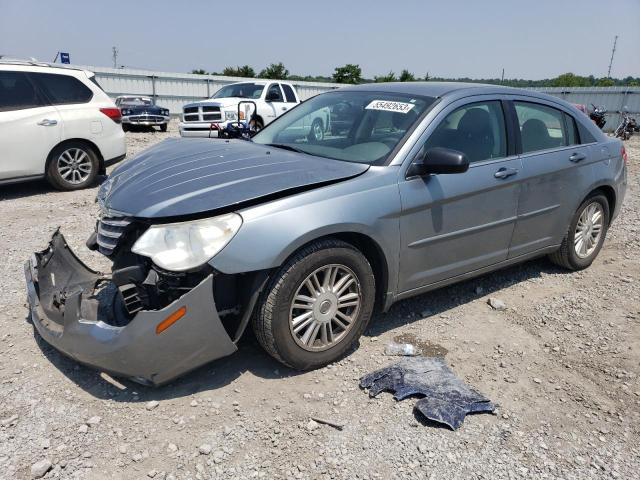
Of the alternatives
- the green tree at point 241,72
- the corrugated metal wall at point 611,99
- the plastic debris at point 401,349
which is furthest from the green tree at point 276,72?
the plastic debris at point 401,349

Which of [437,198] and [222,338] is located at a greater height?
[437,198]

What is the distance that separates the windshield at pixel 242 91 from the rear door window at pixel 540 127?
10.9 m

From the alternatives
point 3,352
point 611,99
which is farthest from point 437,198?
point 611,99

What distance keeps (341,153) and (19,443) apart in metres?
2.52

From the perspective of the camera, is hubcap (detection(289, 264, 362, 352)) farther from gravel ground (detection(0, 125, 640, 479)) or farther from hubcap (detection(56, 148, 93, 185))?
hubcap (detection(56, 148, 93, 185))

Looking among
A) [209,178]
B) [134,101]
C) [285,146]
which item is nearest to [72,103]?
[285,146]

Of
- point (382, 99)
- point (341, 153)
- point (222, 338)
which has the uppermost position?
point (382, 99)

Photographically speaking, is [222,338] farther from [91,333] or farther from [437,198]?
[437,198]

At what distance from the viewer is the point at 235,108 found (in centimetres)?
1380

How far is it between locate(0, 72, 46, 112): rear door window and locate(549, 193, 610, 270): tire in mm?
6970

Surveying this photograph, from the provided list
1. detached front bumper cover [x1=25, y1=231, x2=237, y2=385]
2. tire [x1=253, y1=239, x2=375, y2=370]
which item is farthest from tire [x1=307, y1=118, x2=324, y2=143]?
detached front bumper cover [x1=25, y1=231, x2=237, y2=385]

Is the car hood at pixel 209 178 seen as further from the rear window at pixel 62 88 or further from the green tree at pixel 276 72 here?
the green tree at pixel 276 72

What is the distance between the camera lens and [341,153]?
3.63 m

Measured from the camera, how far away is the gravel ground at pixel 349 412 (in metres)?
2.53
